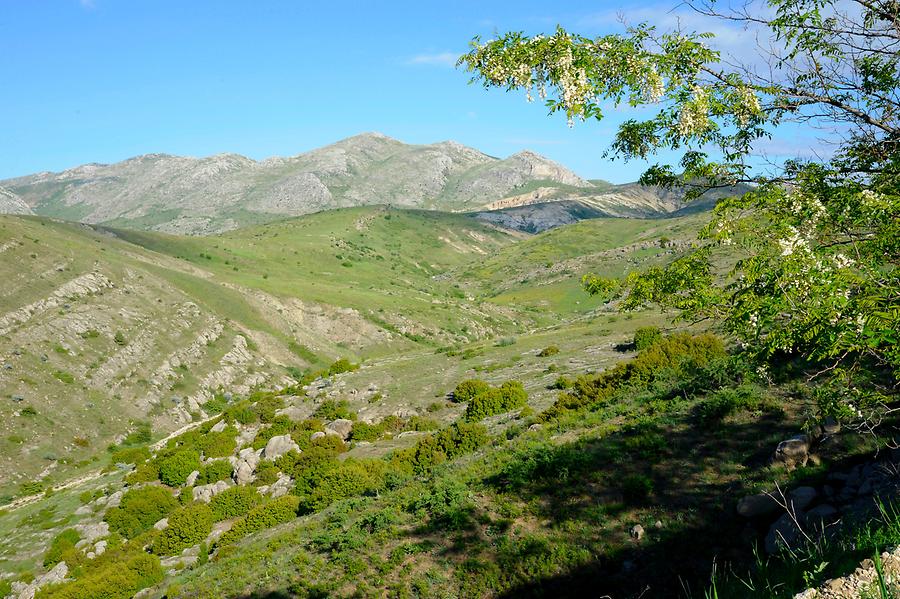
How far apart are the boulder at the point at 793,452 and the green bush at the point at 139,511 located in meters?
33.2

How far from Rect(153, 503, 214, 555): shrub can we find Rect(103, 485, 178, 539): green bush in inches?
148

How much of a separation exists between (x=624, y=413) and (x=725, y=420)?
→ 4794mm

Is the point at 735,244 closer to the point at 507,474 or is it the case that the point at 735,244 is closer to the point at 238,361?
the point at 507,474

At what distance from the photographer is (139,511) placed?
32.2 m

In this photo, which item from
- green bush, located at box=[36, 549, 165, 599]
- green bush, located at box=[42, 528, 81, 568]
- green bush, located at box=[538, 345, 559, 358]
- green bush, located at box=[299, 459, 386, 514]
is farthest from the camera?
green bush, located at box=[538, 345, 559, 358]

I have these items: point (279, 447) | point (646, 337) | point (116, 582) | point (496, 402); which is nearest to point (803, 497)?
point (496, 402)

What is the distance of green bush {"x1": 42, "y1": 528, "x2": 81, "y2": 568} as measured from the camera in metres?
29.2

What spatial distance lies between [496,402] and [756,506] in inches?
759

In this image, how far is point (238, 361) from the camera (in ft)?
241

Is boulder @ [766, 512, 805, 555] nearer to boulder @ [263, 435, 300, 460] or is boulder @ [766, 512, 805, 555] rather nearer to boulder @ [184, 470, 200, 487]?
boulder @ [263, 435, 300, 460]

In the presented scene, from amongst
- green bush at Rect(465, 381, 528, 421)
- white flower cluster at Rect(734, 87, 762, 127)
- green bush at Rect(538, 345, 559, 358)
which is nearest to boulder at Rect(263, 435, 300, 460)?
green bush at Rect(465, 381, 528, 421)

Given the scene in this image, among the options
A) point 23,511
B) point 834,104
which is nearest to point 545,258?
point 23,511

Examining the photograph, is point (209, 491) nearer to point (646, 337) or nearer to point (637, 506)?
point (637, 506)

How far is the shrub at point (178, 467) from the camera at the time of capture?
119ft
